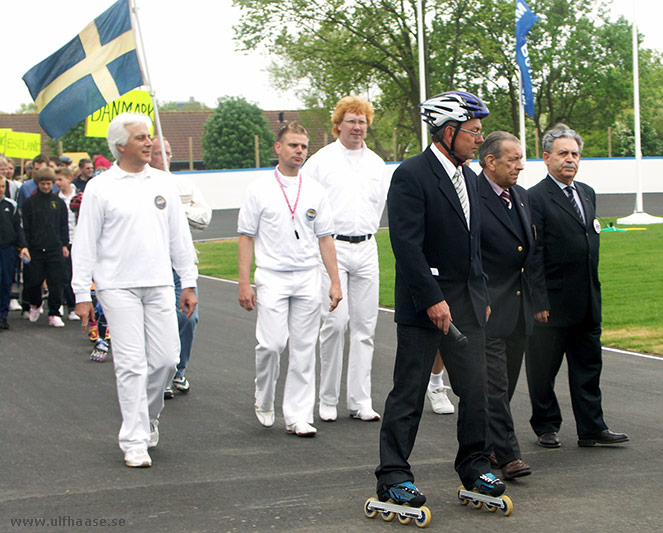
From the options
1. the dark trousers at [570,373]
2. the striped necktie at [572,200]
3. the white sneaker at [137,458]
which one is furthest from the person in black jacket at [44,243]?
the striped necktie at [572,200]

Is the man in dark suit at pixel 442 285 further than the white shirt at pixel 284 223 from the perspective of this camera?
No

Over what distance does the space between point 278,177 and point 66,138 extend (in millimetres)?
56266

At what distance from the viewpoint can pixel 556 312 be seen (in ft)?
21.2

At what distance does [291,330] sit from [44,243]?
22.7 ft

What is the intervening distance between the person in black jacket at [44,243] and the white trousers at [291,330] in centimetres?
660

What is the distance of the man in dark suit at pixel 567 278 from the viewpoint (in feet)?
21.1

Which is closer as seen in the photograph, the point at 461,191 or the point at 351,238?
the point at 461,191

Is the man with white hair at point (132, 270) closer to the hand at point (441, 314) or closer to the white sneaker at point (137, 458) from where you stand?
the white sneaker at point (137, 458)

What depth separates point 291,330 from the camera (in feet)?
22.7

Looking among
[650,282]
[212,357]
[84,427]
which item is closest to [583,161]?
[650,282]

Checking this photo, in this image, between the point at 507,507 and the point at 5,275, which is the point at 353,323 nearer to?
the point at 507,507

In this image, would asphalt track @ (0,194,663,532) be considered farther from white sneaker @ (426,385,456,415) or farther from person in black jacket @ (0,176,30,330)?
person in black jacket @ (0,176,30,330)

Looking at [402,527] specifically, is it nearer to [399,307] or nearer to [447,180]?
[399,307]

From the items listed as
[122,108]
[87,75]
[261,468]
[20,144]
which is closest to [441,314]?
[261,468]
